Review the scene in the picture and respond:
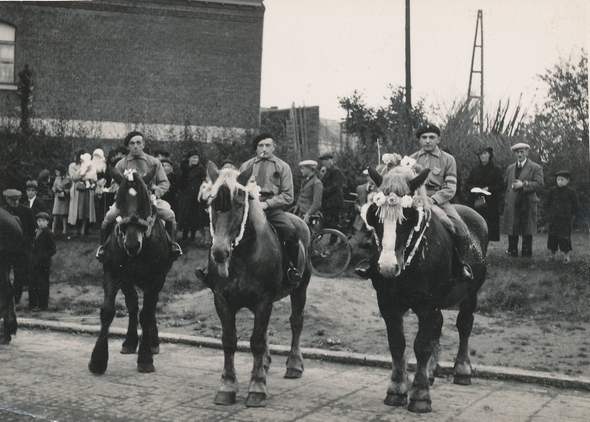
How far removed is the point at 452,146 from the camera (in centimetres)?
1900

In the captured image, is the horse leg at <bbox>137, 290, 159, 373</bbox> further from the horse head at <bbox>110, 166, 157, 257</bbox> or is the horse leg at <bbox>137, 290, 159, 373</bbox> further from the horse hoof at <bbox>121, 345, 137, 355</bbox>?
the horse head at <bbox>110, 166, 157, 257</bbox>

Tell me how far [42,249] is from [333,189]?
5.71 m

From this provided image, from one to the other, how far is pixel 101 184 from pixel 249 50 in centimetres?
1336

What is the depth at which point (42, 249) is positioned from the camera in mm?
14328

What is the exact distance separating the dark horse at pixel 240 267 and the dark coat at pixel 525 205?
7281 millimetres

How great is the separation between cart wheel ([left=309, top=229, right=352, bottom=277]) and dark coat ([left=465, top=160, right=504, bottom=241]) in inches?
100

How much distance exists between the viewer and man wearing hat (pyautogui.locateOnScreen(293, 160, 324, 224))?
15.1 m

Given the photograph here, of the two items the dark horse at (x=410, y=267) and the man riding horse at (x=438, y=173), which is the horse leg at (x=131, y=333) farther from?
the dark horse at (x=410, y=267)

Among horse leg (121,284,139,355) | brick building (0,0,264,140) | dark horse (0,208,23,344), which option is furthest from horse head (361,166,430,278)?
brick building (0,0,264,140)

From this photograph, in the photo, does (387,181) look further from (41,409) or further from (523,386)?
(41,409)

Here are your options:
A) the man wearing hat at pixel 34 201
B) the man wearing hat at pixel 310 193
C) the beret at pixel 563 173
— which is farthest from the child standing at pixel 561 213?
the man wearing hat at pixel 34 201

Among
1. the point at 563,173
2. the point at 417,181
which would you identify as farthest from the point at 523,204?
the point at 417,181

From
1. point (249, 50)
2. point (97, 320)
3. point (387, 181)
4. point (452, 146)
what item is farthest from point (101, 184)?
point (249, 50)

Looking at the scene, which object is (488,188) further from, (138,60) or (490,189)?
(138,60)
